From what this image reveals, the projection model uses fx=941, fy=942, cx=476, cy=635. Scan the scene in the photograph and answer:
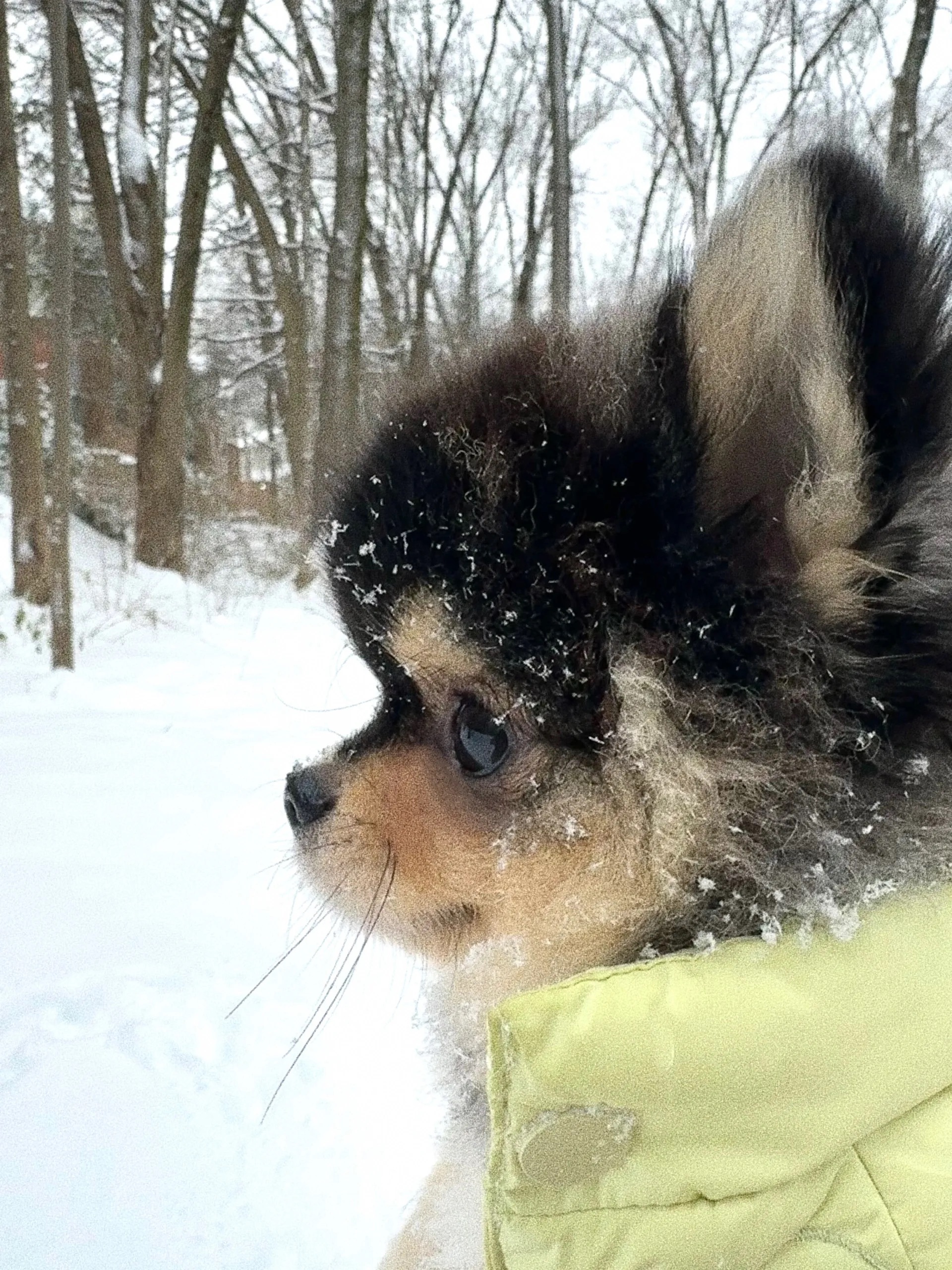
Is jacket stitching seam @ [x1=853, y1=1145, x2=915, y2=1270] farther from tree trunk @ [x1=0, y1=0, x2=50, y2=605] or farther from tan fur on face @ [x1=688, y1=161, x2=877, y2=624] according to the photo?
tree trunk @ [x1=0, y1=0, x2=50, y2=605]

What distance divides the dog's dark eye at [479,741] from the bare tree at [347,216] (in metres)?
6.57

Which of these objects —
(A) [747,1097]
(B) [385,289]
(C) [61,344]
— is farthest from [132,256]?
(A) [747,1097]

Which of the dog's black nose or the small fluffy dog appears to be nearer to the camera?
the small fluffy dog

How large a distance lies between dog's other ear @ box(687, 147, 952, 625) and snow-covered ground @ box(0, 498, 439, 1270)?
3.53 feet

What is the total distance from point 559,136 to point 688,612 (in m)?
7.87

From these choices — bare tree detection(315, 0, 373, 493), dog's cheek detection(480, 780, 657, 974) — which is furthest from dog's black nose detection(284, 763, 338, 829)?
bare tree detection(315, 0, 373, 493)

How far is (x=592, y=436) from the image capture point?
1213mm

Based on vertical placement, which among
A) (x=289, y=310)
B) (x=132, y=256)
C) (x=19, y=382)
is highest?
(x=289, y=310)

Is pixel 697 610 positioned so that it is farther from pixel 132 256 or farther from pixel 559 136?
pixel 132 256

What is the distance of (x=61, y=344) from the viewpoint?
5.64 m

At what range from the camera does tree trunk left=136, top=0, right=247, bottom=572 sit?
1059 centimetres

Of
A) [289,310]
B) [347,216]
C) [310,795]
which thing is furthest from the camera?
[289,310]

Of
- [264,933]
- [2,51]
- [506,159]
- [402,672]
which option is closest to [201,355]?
[506,159]

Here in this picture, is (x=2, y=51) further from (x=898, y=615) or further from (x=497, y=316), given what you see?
(x=898, y=615)
